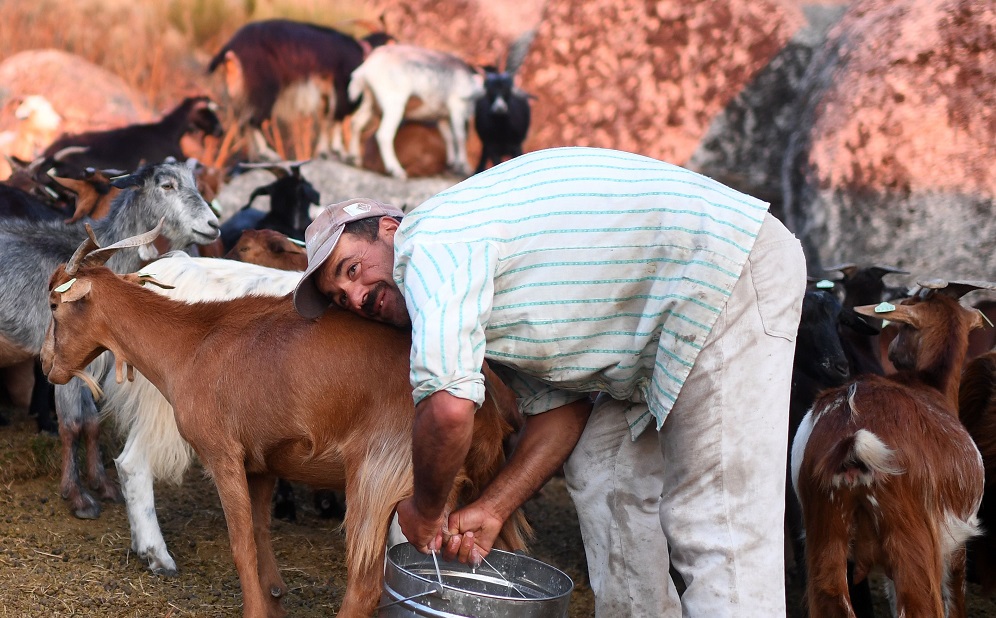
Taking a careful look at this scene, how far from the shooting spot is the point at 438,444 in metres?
2.56

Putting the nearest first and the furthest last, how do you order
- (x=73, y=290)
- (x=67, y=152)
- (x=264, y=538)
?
1. (x=73, y=290)
2. (x=264, y=538)
3. (x=67, y=152)

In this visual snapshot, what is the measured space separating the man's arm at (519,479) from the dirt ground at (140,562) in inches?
52.2

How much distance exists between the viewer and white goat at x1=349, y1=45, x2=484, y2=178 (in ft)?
30.0

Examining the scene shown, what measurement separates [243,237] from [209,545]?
1810mm

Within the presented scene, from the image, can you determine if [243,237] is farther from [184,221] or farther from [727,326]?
[727,326]

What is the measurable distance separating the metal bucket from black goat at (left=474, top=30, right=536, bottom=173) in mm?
6079

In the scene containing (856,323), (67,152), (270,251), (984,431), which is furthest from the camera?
(67,152)

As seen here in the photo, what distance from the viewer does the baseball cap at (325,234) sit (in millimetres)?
2986

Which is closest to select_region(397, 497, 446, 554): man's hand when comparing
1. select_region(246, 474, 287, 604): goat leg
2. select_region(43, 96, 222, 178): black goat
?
select_region(246, 474, 287, 604): goat leg

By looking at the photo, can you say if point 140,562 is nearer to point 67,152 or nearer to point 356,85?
point 67,152

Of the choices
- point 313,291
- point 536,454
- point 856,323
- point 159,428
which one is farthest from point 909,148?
point 313,291

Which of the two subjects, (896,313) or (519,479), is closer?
(519,479)

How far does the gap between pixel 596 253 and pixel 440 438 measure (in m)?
0.66

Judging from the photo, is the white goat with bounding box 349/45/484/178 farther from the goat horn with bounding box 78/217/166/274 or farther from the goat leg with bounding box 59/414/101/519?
the goat horn with bounding box 78/217/166/274
